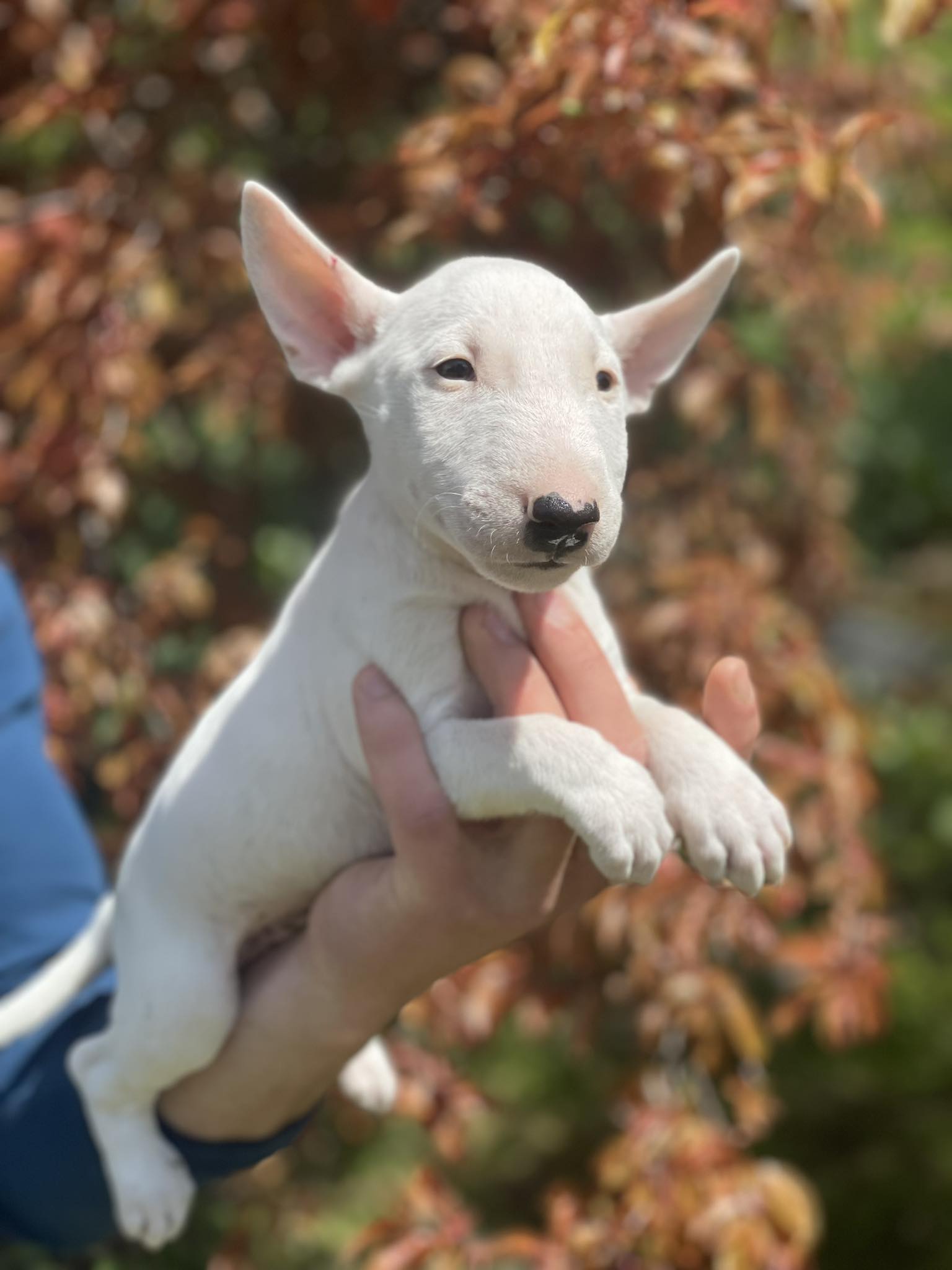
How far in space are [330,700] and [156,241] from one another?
1.54m

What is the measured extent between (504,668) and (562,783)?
0.22 m

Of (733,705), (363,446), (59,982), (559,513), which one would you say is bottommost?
(363,446)

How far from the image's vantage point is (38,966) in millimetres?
2604

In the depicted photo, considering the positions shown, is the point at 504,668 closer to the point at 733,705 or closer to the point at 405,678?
the point at 405,678

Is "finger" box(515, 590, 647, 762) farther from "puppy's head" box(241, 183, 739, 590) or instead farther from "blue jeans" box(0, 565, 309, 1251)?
"blue jeans" box(0, 565, 309, 1251)

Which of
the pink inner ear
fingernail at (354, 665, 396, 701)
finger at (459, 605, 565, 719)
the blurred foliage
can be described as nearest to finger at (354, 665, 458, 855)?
fingernail at (354, 665, 396, 701)

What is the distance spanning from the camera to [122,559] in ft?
11.6

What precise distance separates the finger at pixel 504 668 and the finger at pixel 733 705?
0.23 metres

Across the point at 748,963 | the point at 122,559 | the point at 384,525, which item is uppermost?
the point at 384,525

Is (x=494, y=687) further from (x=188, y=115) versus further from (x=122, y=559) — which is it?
(x=188, y=115)

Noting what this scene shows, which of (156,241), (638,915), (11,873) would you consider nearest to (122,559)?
(156,241)

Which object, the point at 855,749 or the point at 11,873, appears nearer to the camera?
the point at 11,873

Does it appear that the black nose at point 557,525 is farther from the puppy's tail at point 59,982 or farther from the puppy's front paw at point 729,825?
the puppy's tail at point 59,982

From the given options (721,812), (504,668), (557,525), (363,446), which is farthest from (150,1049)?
(363,446)
